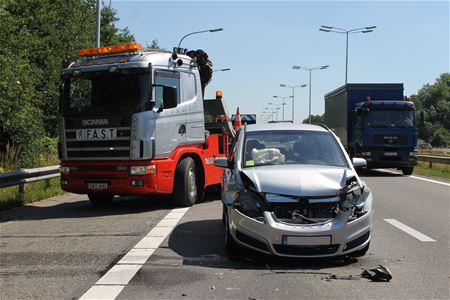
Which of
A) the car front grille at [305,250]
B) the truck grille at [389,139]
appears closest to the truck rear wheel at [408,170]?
the truck grille at [389,139]

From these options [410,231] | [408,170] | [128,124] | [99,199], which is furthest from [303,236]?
[408,170]

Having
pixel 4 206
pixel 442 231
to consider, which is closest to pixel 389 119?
pixel 442 231

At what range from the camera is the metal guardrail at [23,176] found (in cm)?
1120

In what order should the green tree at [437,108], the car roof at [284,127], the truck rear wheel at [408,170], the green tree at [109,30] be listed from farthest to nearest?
the green tree at [437,108], the green tree at [109,30], the truck rear wheel at [408,170], the car roof at [284,127]

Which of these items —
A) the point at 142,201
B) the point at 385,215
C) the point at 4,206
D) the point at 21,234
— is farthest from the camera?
the point at 142,201

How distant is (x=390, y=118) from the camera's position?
831 inches

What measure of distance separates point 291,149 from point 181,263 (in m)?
2.17

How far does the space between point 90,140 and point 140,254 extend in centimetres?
444

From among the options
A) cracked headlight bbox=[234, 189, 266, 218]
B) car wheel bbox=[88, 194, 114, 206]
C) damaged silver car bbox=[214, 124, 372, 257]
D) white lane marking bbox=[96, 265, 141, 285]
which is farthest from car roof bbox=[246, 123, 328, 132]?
car wheel bbox=[88, 194, 114, 206]

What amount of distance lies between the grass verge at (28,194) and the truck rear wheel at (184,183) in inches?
136

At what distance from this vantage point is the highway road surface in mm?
5312

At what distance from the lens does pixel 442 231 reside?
873cm

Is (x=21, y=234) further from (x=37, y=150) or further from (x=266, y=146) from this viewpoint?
(x=37, y=150)

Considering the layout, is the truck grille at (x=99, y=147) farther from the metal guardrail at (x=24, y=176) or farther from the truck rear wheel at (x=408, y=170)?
the truck rear wheel at (x=408, y=170)
